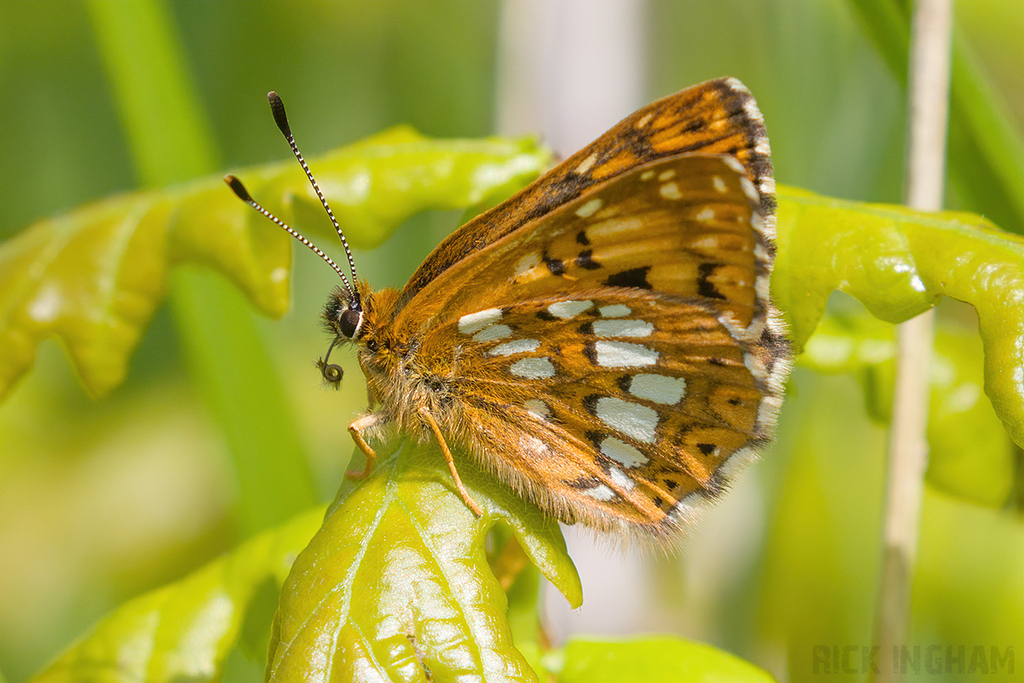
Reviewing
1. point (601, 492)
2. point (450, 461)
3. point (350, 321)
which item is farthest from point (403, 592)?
point (350, 321)

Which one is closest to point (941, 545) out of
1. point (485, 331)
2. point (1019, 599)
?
point (1019, 599)

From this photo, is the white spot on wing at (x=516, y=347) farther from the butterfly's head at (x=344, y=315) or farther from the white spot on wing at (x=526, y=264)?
the butterfly's head at (x=344, y=315)

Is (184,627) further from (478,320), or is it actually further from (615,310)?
(615,310)

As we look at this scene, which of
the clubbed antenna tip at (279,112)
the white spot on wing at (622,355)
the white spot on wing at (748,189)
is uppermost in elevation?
the clubbed antenna tip at (279,112)

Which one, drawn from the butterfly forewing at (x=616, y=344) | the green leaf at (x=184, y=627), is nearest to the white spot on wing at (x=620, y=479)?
the butterfly forewing at (x=616, y=344)

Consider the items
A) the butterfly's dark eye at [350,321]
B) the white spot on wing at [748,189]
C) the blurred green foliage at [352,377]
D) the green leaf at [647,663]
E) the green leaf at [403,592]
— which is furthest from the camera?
the blurred green foliage at [352,377]

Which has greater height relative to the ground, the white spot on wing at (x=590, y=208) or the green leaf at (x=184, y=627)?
the white spot on wing at (x=590, y=208)

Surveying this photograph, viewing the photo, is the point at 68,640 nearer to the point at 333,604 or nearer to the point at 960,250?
the point at 333,604
